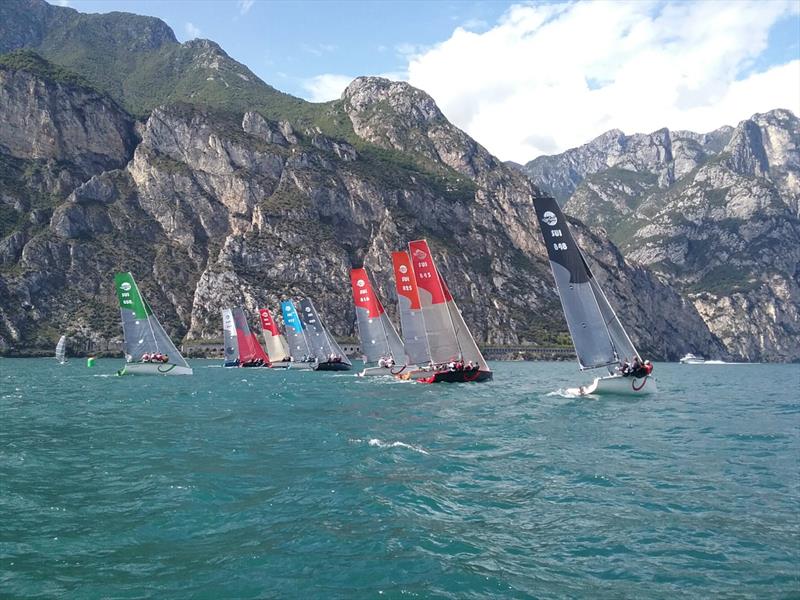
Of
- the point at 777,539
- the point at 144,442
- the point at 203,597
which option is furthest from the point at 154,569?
the point at 144,442

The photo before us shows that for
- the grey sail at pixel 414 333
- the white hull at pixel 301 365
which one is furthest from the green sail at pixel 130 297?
the grey sail at pixel 414 333

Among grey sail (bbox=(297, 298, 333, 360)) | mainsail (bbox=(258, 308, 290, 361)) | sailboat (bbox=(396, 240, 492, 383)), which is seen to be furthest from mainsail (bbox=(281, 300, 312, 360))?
sailboat (bbox=(396, 240, 492, 383))

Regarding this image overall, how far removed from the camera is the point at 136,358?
7350 cm

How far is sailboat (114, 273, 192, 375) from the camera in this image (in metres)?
71.4

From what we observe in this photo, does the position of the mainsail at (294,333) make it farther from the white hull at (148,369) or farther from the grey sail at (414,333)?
the grey sail at (414,333)

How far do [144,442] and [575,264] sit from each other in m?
32.2

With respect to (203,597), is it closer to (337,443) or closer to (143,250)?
(337,443)

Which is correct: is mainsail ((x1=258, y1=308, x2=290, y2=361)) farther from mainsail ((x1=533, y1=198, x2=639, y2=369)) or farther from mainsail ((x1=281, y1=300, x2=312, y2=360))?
mainsail ((x1=533, y1=198, x2=639, y2=369))

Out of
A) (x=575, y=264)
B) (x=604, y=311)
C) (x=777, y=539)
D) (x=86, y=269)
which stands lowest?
(x=777, y=539)

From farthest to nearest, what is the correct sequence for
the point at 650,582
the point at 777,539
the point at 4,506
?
the point at 4,506, the point at 777,539, the point at 650,582

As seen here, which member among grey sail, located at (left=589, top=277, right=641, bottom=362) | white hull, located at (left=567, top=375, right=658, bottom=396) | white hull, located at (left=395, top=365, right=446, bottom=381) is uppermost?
grey sail, located at (left=589, top=277, right=641, bottom=362)

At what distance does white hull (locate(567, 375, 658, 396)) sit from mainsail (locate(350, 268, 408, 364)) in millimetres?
39402

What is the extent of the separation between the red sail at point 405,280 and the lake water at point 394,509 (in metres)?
29.8

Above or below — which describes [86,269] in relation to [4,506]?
above
